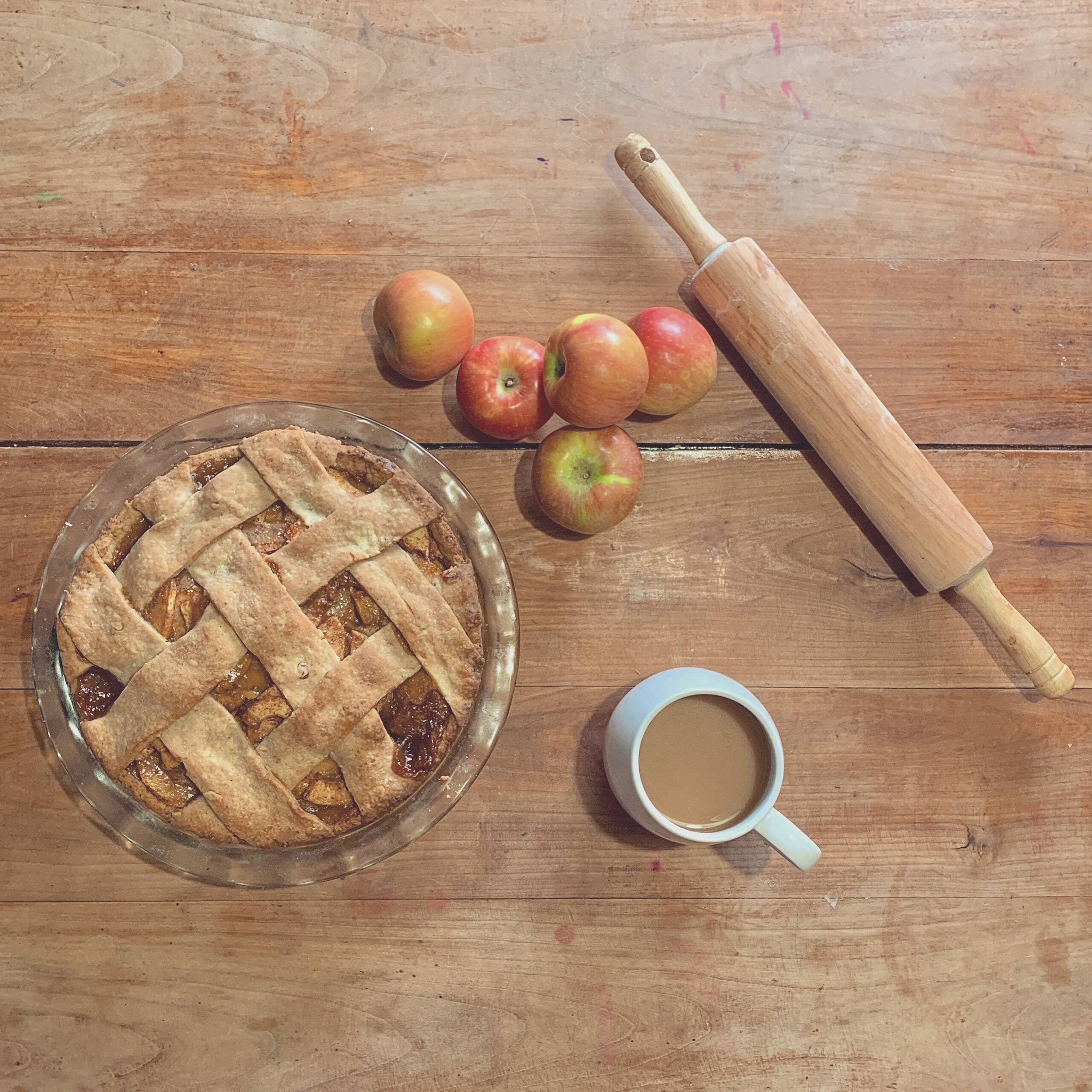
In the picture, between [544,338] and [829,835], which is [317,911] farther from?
[544,338]

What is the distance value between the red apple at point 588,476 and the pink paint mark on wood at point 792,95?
0.53m

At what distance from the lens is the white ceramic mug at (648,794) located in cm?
92

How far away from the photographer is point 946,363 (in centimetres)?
114

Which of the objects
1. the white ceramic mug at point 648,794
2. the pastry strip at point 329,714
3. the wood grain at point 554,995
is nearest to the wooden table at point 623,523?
the wood grain at point 554,995

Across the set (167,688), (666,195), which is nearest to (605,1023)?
(167,688)

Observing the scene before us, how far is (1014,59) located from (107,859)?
62.6 inches

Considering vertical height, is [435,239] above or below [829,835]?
above

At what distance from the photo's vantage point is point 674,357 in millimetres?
1021

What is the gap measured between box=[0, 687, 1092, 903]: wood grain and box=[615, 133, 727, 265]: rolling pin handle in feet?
1.91

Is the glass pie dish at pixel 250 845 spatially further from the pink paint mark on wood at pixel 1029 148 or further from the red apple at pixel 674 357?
the pink paint mark on wood at pixel 1029 148

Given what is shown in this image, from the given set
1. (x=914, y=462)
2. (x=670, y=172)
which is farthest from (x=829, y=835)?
(x=670, y=172)

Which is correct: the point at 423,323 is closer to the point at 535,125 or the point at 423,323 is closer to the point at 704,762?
the point at 535,125

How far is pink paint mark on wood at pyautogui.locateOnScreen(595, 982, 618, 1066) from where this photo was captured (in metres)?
1.04

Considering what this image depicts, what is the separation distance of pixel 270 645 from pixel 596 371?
1.55 feet
